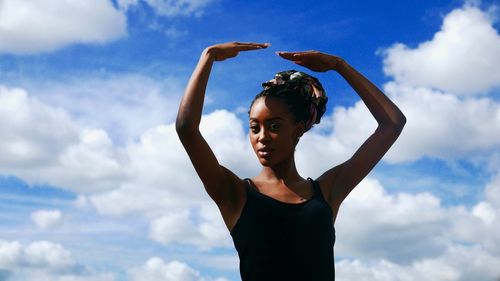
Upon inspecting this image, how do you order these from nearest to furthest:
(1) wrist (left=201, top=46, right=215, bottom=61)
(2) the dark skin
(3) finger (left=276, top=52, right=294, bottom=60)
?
(2) the dark skin, (1) wrist (left=201, top=46, right=215, bottom=61), (3) finger (left=276, top=52, right=294, bottom=60)

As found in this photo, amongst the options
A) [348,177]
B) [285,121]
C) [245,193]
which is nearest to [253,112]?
[285,121]

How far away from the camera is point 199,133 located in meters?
6.56

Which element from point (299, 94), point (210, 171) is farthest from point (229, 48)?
point (210, 171)

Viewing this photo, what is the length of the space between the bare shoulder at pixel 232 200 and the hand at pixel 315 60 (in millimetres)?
1455

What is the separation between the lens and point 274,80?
7270 mm

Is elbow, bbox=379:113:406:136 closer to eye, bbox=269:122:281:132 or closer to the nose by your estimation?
eye, bbox=269:122:281:132

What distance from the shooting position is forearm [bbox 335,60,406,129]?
7676 mm

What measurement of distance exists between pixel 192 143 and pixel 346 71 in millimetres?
2082

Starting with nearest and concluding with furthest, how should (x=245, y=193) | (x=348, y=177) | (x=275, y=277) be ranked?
1. (x=275, y=277)
2. (x=245, y=193)
3. (x=348, y=177)

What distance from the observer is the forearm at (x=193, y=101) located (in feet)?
21.3

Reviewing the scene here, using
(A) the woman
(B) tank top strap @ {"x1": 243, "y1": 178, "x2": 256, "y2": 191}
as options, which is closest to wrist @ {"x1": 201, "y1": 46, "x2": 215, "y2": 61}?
(A) the woman

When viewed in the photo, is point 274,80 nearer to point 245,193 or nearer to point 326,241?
point 245,193

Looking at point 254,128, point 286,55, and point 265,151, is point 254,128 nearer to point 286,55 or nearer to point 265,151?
point 265,151

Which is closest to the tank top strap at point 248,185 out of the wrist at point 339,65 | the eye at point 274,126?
the eye at point 274,126
